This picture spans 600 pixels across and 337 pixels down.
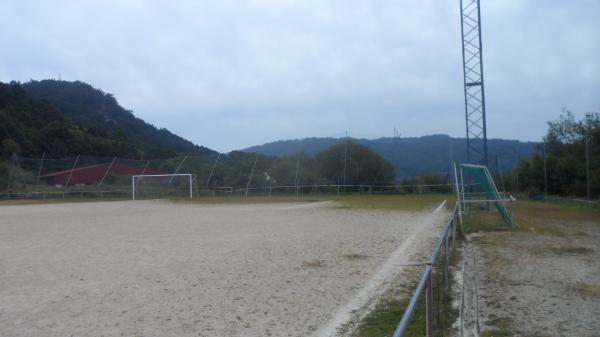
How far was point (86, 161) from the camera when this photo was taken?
135 ft

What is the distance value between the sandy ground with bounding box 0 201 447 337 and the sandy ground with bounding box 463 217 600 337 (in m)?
1.16

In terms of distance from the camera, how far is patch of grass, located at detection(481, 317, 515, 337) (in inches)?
181

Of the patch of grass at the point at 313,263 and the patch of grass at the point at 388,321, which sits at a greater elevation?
the patch of grass at the point at 313,263

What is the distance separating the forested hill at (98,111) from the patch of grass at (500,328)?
262ft

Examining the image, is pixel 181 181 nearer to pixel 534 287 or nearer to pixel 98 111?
pixel 534 287

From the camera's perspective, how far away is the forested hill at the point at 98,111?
87.1m

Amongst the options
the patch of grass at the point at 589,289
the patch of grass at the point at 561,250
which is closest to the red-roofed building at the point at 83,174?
the patch of grass at the point at 561,250

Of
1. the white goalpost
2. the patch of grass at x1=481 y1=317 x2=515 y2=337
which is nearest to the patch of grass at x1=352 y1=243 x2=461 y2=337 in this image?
the patch of grass at x1=481 y1=317 x2=515 y2=337

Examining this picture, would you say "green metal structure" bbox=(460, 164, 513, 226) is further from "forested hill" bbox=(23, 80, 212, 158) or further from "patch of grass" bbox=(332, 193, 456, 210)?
"forested hill" bbox=(23, 80, 212, 158)

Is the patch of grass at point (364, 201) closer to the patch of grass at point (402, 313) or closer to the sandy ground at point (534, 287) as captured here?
the sandy ground at point (534, 287)

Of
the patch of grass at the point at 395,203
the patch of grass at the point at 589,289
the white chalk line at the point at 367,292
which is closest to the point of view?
the white chalk line at the point at 367,292

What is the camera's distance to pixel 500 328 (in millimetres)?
4773

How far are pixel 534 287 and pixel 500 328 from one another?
1880 millimetres

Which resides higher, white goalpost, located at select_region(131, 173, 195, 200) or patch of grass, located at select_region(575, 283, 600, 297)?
white goalpost, located at select_region(131, 173, 195, 200)
